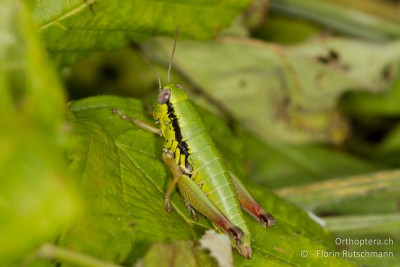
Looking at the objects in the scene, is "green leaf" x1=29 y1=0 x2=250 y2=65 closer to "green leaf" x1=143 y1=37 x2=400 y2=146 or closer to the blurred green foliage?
the blurred green foliage

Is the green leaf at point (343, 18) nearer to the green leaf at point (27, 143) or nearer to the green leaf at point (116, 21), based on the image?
the green leaf at point (116, 21)

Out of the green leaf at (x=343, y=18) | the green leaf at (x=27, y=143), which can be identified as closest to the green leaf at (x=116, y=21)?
the green leaf at (x=27, y=143)

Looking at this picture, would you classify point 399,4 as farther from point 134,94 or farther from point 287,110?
point 134,94

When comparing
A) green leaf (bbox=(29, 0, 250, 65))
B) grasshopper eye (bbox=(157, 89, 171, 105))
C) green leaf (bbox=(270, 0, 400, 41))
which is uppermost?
green leaf (bbox=(270, 0, 400, 41))

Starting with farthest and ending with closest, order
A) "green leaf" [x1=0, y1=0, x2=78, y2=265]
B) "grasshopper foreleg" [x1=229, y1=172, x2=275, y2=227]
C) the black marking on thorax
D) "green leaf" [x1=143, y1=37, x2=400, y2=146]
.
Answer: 1. "green leaf" [x1=143, y1=37, x2=400, y2=146]
2. the black marking on thorax
3. "grasshopper foreleg" [x1=229, y1=172, x2=275, y2=227]
4. "green leaf" [x1=0, y1=0, x2=78, y2=265]

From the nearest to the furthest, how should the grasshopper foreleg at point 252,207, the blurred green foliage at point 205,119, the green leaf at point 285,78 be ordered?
1. the blurred green foliage at point 205,119
2. the grasshopper foreleg at point 252,207
3. the green leaf at point 285,78

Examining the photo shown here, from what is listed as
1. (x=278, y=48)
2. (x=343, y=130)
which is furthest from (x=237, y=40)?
(x=343, y=130)

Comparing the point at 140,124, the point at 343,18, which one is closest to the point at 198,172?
the point at 140,124

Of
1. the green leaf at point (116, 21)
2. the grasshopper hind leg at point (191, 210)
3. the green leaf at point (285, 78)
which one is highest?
the green leaf at point (285, 78)

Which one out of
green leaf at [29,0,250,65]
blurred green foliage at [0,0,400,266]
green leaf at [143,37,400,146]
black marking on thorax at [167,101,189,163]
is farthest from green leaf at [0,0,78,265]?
green leaf at [143,37,400,146]
